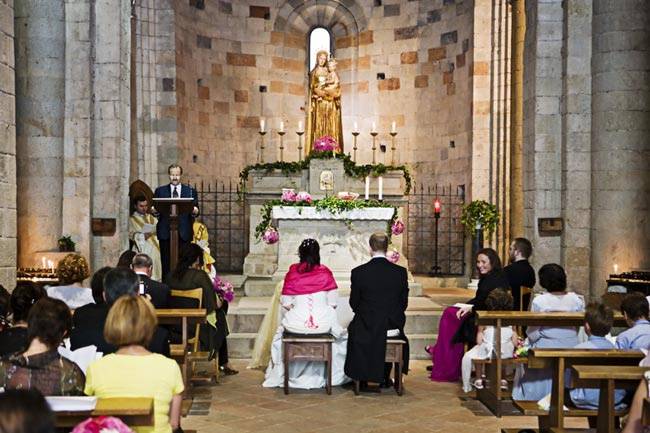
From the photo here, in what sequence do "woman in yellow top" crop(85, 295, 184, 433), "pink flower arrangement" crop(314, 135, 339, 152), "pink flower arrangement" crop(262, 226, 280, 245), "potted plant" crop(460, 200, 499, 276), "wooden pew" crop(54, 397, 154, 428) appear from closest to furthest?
"wooden pew" crop(54, 397, 154, 428), "woman in yellow top" crop(85, 295, 184, 433), "pink flower arrangement" crop(262, 226, 280, 245), "pink flower arrangement" crop(314, 135, 339, 152), "potted plant" crop(460, 200, 499, 276)

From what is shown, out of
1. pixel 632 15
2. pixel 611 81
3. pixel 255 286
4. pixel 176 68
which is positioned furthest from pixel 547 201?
pixel 176 68

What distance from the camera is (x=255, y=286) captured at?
1195 cm

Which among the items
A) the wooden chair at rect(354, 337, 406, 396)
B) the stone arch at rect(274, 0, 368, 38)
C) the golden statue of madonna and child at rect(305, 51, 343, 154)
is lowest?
the wooden chair at rect(354, 337, 406, 396)

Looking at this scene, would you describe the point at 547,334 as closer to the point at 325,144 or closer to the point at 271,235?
the point at 271,235

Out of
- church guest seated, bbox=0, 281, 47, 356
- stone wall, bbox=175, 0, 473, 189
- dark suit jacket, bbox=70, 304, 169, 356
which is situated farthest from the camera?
stone wall, bbox=175, 0, 473, 189

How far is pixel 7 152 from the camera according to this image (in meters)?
6.98

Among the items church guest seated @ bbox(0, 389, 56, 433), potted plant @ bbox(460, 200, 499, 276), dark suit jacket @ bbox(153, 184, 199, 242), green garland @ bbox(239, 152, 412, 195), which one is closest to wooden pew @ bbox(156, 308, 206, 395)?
dark suit jacket @ bbox(153, 184, 199, 242)

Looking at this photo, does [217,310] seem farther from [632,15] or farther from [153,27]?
[153,27]

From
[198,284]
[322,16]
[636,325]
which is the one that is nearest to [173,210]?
[198,284]

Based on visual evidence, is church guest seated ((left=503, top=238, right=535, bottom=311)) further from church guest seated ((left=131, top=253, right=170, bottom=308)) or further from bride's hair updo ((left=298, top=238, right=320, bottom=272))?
church guest seated ((left=131, top=253, right=170, bottom=308))

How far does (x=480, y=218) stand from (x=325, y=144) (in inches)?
115

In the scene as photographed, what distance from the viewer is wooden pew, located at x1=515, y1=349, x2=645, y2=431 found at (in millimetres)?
4711

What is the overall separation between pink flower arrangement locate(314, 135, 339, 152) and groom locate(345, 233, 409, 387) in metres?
6.21

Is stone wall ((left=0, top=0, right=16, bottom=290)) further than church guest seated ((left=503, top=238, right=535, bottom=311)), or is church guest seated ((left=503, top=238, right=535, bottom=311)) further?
church guest seated ((left=503, top=238, right=535, bottom=311))
